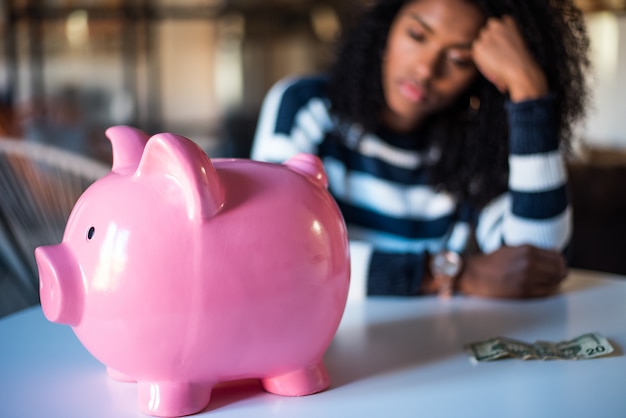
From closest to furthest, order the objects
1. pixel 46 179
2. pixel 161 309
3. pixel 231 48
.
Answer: pixel 161 309 → pixel 46 179 → pixel 231 48

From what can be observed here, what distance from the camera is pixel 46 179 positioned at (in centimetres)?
134

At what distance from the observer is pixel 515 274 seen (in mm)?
1095

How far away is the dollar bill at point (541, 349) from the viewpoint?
0.79m

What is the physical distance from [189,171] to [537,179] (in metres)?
0.78

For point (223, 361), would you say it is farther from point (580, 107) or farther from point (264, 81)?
point (264, 81)

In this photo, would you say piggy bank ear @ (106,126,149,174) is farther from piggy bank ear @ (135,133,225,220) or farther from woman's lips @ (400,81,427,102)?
woman's lips @ (400,81,427,102)

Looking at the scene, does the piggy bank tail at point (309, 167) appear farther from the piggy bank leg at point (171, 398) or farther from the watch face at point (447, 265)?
the watch face at point (447, 265)

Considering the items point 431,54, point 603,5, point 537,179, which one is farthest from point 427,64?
point 603,5

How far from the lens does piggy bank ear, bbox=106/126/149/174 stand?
674 mm

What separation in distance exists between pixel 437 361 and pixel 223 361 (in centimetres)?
26

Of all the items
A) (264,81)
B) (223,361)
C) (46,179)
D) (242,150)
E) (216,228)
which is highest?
(216,228)

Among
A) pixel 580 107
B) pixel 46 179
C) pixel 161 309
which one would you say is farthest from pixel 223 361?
pixel 580 107

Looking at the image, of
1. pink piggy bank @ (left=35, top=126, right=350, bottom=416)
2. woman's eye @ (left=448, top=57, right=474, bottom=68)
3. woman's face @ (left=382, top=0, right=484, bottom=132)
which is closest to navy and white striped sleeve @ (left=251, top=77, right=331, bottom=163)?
woman's face @ (left=382, top=0, right=484, bottom=132)

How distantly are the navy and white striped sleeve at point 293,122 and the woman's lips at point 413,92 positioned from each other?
0.61 ft
